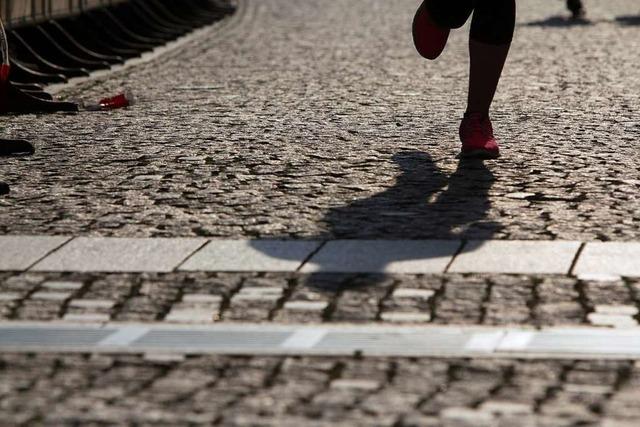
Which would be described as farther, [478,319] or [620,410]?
[478,319]

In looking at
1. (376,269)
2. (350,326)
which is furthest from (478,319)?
(376,269)

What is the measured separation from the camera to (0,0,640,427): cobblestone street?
164 inches

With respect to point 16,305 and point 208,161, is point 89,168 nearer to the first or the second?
point 208,161

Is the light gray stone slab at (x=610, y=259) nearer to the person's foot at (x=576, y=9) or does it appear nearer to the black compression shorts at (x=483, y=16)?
the black compression shorts at (x=483, y=16)

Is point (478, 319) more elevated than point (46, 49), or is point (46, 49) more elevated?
point (478, 319)

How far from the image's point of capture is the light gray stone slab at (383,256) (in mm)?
5652

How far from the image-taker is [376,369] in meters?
4.43

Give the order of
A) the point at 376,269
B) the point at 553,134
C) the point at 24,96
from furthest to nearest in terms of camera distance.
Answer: the point at 24,96, the point at 553,134, the point at 376,269

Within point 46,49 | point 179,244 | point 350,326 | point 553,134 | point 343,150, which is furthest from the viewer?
point 46,49

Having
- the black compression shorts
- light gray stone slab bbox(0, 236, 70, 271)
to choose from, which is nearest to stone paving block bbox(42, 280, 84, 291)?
light gray stone slab bbox(0, 236, 70, 271)

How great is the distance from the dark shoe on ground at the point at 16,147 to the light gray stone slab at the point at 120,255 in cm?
245

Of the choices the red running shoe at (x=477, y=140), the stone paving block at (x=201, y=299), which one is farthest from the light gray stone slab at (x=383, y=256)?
the red running shoe at (x=477, y=140)

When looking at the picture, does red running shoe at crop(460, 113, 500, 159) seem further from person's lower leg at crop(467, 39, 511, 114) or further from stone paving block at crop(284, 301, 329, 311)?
stone paving block at crop(284, 301, 329, 311)

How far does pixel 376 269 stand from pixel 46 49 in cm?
875
